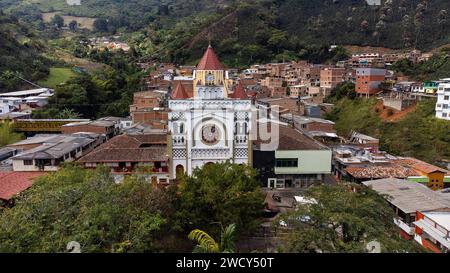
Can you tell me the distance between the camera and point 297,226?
12.7m

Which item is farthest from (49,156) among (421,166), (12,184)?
(421,166)

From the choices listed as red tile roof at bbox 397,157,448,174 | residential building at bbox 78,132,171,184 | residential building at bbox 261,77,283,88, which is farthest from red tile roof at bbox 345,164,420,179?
residential building at bbox 261,77,283,88

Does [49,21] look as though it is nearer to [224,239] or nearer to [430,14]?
[430,14]

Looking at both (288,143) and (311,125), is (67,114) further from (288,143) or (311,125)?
(288,143)

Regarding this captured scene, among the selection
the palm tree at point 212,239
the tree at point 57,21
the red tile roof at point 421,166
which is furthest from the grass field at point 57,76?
the tree at point 57,21

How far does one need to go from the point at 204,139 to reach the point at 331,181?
10510 mm

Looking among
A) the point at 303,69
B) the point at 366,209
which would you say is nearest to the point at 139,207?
the point at 366,209

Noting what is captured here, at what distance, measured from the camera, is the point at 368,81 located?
5322cm

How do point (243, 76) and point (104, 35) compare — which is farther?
point (104, 35)

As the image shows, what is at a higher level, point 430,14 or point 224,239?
point 430,14

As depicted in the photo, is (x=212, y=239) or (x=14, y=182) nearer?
(x=212, y=239)

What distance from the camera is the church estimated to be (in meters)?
25.2

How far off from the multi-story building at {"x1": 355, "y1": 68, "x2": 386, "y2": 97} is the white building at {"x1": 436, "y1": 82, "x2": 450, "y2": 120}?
12.3 m

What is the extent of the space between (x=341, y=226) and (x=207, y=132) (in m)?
14.4
